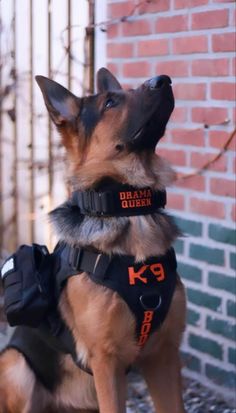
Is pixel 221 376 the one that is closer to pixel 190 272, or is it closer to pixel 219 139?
pixel 190 272

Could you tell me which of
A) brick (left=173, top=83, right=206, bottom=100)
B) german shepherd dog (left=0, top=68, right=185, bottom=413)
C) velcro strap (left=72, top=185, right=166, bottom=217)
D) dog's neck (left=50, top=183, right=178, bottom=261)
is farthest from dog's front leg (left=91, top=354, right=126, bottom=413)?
brick (left=173, top=83, right=206, bottom=100)

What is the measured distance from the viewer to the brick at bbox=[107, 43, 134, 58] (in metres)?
5.14

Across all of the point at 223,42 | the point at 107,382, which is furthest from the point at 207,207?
the point at 107,382

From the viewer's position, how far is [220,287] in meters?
4.72

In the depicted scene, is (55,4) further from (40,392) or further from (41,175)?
Result: (40,392)

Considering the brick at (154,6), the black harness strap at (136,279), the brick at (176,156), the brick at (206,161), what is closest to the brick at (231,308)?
the brick at (206,161)

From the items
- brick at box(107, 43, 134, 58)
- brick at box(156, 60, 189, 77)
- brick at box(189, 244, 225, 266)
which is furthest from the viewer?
brick at box(107, 43, 134, 58)

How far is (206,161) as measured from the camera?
15.5ft

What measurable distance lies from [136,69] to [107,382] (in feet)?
7.63

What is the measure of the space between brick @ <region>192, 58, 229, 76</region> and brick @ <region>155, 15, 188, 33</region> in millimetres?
228

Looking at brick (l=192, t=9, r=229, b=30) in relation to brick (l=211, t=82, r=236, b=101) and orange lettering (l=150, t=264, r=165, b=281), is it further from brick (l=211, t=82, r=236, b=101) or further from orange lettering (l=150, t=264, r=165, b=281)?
orange lettering (l=150, t=264, r=165, b=281)

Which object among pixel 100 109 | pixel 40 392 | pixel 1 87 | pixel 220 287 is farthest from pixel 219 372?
pixel 1 87

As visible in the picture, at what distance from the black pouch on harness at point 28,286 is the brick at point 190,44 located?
1.66 meters

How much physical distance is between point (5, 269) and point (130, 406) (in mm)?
1434
